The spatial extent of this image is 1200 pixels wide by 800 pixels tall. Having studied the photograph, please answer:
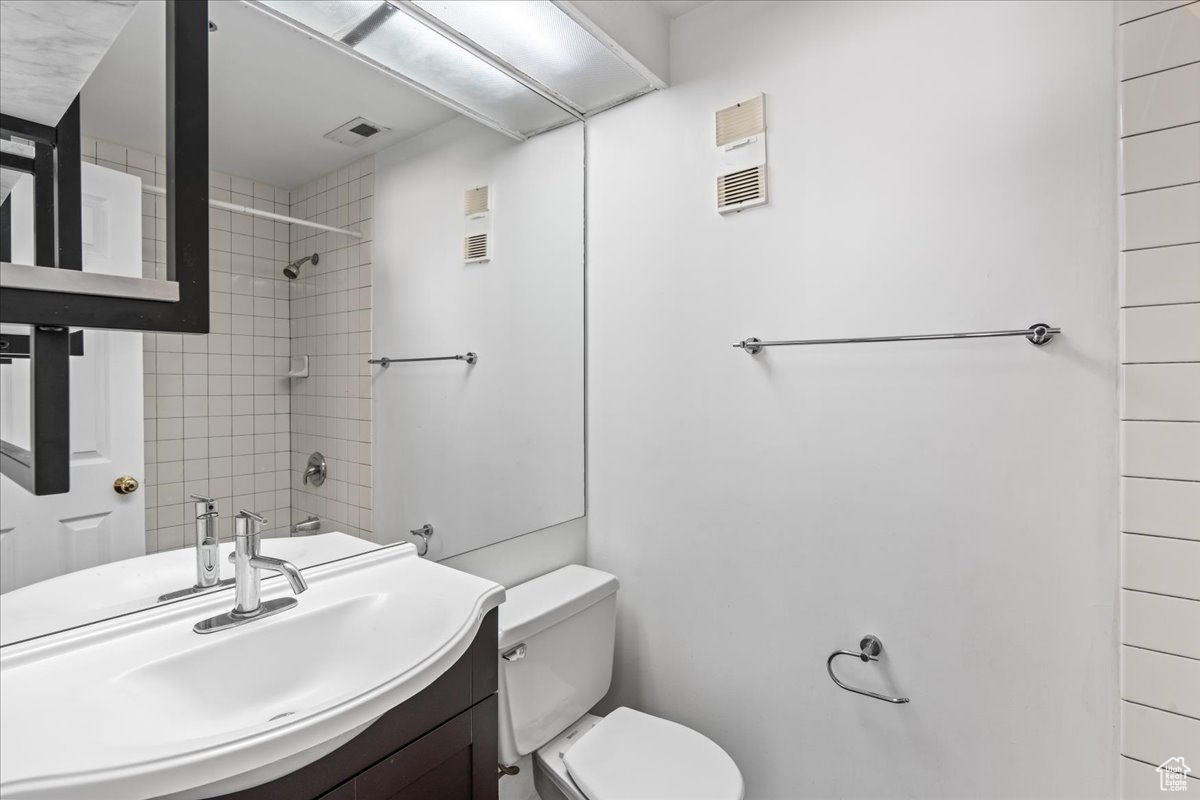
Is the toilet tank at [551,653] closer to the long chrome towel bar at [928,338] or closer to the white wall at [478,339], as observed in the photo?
the white wall at [478,339]

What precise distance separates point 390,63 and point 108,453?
1.06 metres

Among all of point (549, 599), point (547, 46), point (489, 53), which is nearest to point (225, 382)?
point (549, 599)

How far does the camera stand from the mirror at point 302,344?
3.02 ft

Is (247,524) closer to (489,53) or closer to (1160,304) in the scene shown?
(489,53)

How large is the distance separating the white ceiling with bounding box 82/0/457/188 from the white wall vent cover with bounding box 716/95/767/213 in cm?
86

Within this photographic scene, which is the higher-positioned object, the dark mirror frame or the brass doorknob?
the dark mirror frame

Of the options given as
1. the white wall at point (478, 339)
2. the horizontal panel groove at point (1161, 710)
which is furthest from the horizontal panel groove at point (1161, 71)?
the white wall at point (478, 339)

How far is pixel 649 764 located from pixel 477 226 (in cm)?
151

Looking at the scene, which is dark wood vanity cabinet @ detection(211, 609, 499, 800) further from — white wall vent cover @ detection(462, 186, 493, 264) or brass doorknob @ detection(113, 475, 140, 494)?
white wall vent cover @ detection(462, 186, 493, 264)

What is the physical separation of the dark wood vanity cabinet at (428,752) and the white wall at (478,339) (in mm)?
433

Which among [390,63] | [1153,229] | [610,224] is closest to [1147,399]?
[1153,229]

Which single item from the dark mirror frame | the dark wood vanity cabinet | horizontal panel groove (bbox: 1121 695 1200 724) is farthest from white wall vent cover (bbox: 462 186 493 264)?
horizontal panel groove (bbox: 1121 695 1200 724)

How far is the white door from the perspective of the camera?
87 centimetres

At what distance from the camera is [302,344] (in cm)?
118
